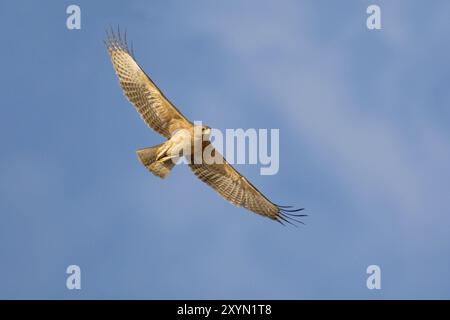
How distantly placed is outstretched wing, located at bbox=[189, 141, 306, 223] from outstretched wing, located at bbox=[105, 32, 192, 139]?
1.02 metres

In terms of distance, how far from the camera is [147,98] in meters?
20.5

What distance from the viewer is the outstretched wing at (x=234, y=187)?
20.9 m

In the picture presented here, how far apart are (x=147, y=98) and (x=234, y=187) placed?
8.29 feet

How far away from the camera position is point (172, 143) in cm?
1986

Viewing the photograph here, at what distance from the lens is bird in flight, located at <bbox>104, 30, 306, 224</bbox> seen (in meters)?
19.9

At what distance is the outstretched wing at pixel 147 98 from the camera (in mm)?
20203

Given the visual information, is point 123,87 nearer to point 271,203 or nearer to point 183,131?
point 183,131

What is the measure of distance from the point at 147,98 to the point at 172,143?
1190mm

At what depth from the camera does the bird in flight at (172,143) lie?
19.9m

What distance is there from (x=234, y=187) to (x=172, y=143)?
190 cm

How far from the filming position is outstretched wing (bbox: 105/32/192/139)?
2020 cm

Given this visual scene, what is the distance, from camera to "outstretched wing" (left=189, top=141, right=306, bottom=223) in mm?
20875

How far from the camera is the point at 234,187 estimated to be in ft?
69.1
